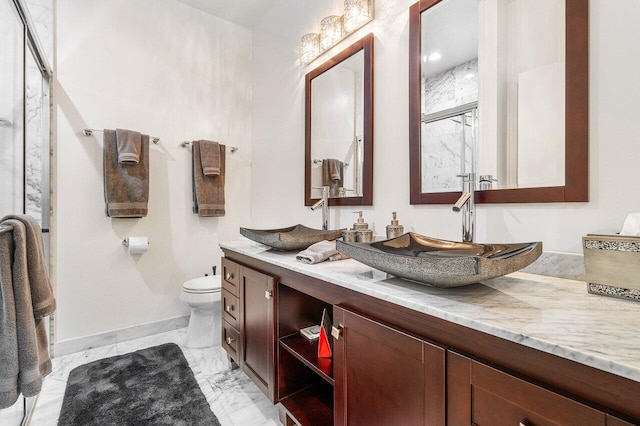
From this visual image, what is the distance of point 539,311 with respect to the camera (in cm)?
66

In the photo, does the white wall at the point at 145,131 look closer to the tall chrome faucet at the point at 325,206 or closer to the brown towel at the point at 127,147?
the brown towel at the point at 127,147

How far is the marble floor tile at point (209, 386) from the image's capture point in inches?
59.2

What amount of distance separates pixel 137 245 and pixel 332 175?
1.54m

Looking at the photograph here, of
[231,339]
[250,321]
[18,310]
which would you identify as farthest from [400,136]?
[18,310]

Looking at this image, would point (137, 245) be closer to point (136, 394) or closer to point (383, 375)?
point (136, 394)

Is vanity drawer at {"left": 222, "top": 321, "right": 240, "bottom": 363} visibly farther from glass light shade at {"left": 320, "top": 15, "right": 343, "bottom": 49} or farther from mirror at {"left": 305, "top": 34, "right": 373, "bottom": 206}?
glass light shade at {"left": 320, "top": 15, "right": 343, "bottom": 49}

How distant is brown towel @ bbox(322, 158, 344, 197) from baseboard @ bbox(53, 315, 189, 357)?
5.56ft

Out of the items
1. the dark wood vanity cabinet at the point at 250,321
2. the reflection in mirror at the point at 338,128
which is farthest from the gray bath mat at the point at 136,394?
the reflection in mirror at the point at 338,128

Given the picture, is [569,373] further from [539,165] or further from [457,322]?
[539,165]

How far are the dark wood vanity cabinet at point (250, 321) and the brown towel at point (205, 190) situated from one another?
0.81 m

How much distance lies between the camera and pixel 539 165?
106cm

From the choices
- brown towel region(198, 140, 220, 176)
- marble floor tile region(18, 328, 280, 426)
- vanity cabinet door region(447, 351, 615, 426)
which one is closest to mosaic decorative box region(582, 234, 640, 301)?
vanity cabinet door region(447, 351, 615, 426)

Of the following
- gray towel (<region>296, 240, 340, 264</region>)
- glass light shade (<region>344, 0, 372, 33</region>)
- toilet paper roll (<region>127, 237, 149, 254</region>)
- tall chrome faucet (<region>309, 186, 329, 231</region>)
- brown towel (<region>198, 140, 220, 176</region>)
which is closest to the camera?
Answer: gray towel (<region>296, 240, 340, 264</region>)

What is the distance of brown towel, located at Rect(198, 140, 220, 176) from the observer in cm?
250
